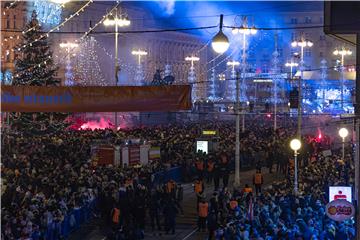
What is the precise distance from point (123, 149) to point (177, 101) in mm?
16948

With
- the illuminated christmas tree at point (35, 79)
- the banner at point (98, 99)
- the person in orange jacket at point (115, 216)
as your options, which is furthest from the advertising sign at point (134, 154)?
the banner at point (98, 99)

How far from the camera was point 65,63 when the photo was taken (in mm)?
58625

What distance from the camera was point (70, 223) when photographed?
679 inches

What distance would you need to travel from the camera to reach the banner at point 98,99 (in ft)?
34.2

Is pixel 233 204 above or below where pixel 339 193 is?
below

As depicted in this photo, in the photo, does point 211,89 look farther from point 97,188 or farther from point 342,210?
point 342,210

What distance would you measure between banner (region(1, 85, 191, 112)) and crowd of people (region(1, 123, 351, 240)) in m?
4.57

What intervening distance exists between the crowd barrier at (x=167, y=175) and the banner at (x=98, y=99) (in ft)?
41.7

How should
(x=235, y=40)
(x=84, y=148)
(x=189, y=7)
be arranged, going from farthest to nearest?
(x=189, y=7) → (x=235, y=40) → (x=84, y=148)

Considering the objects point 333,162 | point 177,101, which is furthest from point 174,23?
point 177,101

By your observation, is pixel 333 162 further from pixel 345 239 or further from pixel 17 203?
pixel 17 203

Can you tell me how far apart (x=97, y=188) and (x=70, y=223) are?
107 inches

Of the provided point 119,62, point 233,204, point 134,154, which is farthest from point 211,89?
point 233,204

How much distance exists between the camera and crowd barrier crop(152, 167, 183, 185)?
2395cm
